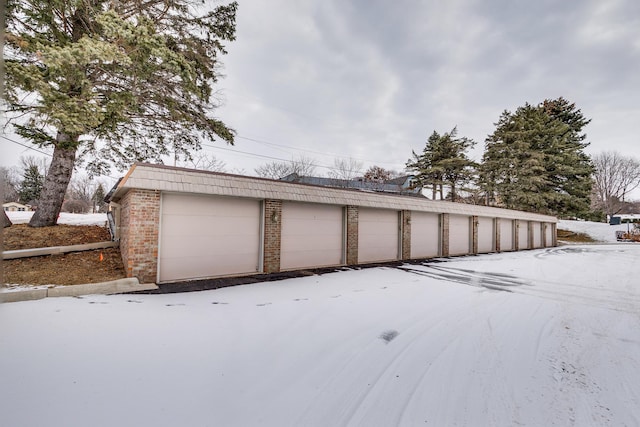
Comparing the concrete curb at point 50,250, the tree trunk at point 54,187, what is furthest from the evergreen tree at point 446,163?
the tree trunk at point 54,187

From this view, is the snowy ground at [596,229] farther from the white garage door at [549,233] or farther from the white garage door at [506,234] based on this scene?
the white garage door at [506,234]

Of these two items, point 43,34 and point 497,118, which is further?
point 497,118

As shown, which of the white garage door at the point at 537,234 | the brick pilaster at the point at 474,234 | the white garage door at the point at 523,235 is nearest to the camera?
the brick pilaster at the point at 474,234

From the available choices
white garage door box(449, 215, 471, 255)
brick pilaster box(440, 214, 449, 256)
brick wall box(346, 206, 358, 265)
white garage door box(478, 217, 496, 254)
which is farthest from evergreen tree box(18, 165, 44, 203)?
white garage door box(478, 217, 496, 254)

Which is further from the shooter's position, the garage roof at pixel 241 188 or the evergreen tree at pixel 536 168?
the evergreen tree at pixel 536 168

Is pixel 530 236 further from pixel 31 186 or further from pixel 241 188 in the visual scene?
pixel 31 186

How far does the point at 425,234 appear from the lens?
12141 millimetres

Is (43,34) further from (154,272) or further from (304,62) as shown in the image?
(304,62)

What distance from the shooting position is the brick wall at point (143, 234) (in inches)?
231

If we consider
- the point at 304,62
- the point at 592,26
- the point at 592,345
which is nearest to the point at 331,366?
the point at 592,345

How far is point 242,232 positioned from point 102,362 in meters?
4.92

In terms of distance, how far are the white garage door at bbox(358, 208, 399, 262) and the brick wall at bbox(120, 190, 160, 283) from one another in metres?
6.57

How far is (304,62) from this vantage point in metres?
13.9

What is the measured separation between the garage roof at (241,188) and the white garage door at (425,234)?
1.60 ft
